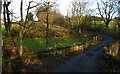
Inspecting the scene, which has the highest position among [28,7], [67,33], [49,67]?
[28,7]

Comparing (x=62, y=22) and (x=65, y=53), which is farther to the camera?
(x=62, y=22)

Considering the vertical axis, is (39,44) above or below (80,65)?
above

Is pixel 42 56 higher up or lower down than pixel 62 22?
lower down

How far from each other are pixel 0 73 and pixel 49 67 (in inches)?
167

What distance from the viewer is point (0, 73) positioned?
9.87m

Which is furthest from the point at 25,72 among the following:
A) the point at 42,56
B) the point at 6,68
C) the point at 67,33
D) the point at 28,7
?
the point at 67,33

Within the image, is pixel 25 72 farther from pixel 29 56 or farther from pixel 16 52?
pixel 16 52

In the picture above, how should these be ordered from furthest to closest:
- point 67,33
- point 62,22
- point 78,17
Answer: point 62,22 < point 78,17 < point 67,33

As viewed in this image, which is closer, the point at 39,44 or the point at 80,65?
the point at 80,65

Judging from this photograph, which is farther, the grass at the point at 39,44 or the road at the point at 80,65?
the grass at the point at 39,44

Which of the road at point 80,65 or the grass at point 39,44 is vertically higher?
the grass at point 39,44

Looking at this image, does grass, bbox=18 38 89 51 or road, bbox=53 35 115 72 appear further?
grass, bbox=18 38 89 51

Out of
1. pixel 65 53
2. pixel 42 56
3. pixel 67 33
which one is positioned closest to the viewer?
pixel 42 56

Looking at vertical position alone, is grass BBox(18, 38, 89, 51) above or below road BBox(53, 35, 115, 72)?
above
